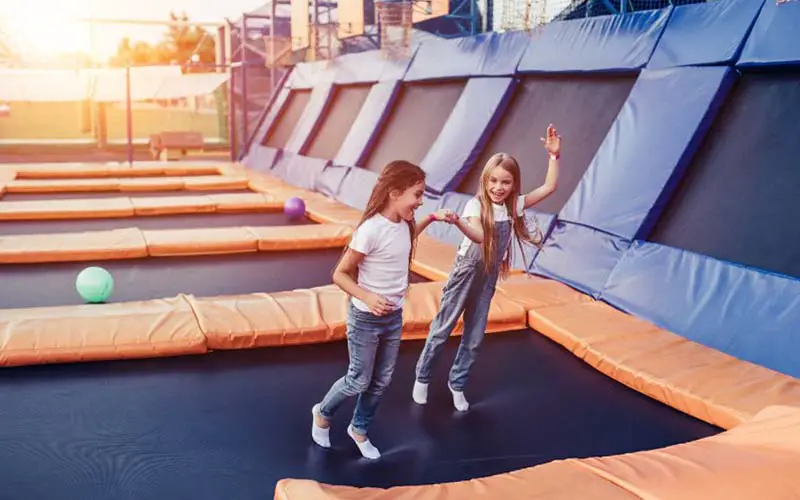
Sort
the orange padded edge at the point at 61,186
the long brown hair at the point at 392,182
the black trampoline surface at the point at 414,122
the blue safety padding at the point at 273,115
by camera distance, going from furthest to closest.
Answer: the blue safety padding at the point at 273,115
the orange padded edge at the point at 61,186
the black trampoline surface at the point at 414,122
the long brown hair at the point at 392,182

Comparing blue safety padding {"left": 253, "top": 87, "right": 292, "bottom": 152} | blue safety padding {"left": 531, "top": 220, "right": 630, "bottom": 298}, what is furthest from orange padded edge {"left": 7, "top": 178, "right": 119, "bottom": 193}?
blue safety padding {"left": 531, "top": 220, "right": 630, "bottom": 298}

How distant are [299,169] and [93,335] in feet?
18.6

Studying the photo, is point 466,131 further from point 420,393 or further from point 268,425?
point 268,425

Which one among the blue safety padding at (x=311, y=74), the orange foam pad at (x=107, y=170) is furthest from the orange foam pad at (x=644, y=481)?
the orange foam pad at (x=107, y=170)

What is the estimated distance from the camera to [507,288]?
4.05 m

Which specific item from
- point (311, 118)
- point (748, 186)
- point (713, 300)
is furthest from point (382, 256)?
point (311, 118)

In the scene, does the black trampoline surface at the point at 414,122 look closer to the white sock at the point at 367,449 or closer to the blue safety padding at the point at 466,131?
the blue safety padding at the point at 466,131

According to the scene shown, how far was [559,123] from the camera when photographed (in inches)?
201

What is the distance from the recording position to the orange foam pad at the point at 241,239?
210 inches

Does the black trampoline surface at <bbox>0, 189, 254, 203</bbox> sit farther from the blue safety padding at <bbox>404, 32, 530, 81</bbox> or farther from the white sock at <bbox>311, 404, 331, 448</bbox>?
the white sock at <bbox>311, 404, 331, 448</bbox>

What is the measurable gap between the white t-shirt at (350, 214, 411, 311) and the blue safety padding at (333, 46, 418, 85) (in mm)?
5347

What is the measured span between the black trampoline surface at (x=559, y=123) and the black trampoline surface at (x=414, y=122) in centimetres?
92

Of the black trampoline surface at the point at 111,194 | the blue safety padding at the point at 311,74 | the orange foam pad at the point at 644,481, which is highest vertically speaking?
the blue safety padding at the point at 311,74

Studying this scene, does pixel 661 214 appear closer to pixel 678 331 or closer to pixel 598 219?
pixel 598 219
